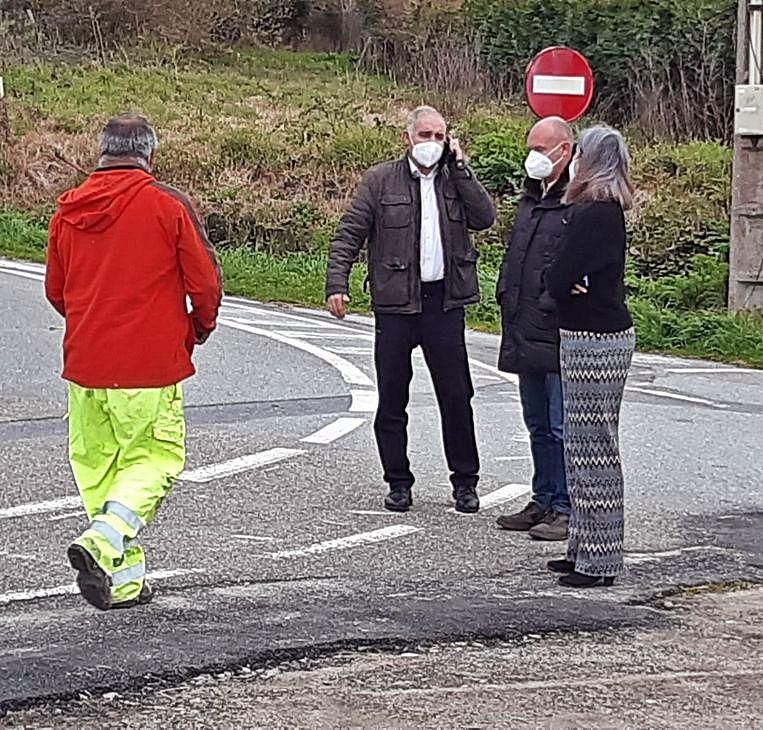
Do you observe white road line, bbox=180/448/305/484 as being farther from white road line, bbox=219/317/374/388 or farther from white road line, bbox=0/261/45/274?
white road line, bbox=0/261/45/274

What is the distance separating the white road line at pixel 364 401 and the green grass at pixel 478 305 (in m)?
2.19

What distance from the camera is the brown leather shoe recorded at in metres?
8.27

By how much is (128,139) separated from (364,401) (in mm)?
5623

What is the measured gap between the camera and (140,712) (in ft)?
17.0

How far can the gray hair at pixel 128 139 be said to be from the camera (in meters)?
6.60

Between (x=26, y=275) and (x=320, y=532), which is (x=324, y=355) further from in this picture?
(x=26, y=275)

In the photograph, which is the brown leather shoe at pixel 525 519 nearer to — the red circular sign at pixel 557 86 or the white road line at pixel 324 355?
the white road line at pixel 324 355

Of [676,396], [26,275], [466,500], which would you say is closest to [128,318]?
[466,500]

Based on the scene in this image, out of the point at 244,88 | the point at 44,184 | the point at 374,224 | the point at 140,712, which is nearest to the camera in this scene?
the point at 140,712

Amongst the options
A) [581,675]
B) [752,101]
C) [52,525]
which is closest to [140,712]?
[581,675]

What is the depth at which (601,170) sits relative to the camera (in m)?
7.04

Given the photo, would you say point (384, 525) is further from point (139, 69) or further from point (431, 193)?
point (139, 69)

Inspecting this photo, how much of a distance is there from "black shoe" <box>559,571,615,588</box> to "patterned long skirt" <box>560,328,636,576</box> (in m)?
0.02

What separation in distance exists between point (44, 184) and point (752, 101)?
14267 mm
